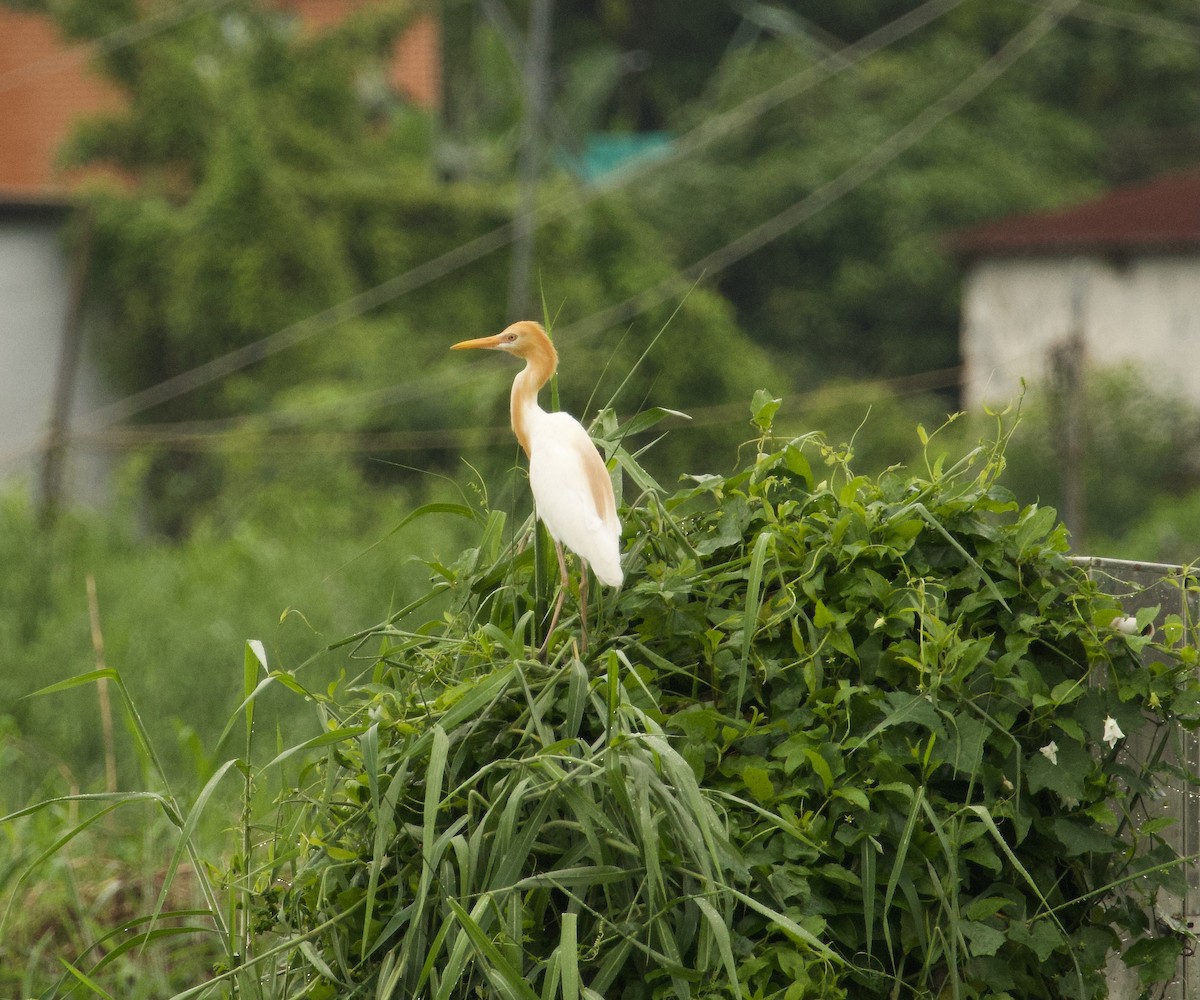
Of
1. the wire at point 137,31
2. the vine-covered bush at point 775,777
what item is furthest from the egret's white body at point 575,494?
the wire at point 137,31

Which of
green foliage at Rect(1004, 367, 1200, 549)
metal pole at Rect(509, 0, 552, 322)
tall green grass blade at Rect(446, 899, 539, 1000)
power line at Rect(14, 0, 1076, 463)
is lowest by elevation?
green foliage at Rect(1004, 367, 1200, 549)

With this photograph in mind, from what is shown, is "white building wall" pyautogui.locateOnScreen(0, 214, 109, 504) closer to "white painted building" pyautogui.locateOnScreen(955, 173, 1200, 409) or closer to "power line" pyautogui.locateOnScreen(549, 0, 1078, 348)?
"power line" pyautogui.locateOnScreen(549, 0, 1078, 348)

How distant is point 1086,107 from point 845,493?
22.1 m

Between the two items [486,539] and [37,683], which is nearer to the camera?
[486,539]

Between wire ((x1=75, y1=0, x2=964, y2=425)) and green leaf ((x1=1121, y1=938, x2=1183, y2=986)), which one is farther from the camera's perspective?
wire ((x1=75, y1=0, x2=964, y2=425))

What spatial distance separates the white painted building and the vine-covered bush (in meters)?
13.3

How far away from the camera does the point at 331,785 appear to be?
2299 millimetres

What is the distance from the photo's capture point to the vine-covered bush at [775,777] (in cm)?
204

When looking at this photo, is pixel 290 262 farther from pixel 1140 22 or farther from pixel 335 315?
pixel 1140 22

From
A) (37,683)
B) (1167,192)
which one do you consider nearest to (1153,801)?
(37,683)

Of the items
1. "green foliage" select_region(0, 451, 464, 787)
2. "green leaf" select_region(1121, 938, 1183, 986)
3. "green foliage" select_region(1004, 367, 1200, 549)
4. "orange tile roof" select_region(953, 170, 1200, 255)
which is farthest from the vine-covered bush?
"orange tile roof" select_region(953, 170, 1200, 255)

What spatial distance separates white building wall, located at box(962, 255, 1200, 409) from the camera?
16.3 m

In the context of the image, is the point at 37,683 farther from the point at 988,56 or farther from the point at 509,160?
the point at 988,56

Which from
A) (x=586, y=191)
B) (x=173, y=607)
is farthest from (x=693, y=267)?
(x=173, y=607)
